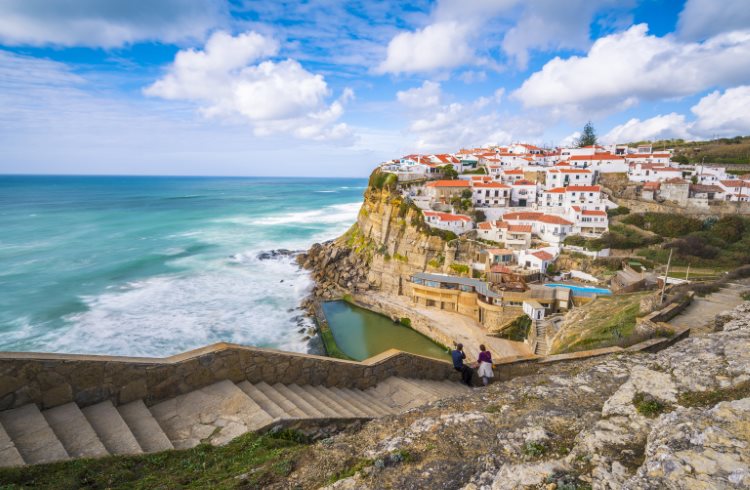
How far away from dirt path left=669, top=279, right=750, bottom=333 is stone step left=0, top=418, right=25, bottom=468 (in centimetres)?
1468

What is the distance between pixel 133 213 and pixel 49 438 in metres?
87.1

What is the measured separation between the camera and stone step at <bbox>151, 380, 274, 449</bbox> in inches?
209

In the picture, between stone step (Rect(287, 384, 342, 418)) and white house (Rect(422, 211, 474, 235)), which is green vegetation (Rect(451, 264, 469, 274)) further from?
stone step (Rect(287, 384, 342, 418))

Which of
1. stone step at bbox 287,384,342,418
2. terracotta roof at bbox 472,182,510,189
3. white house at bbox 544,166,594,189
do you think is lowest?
stone step at bbox 287,384,342,418

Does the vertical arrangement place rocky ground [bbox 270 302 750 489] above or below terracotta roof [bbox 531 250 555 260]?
above

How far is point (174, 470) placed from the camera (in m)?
4.41

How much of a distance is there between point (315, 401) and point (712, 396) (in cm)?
588

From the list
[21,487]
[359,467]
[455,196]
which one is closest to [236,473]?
[359,467]

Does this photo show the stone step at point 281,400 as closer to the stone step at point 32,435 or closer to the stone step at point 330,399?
the stone step at point 330,399

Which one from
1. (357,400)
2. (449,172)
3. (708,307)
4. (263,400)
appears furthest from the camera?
(449,172)

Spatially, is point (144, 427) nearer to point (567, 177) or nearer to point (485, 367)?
point (485, 367)

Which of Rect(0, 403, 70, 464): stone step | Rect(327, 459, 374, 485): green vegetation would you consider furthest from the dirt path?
Rect(0, 403, 70, 464): stone step

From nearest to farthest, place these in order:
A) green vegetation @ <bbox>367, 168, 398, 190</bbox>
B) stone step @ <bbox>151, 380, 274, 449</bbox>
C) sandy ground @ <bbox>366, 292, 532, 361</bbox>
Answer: stone step @ <bbox>151, 380, 274, 449</bbox>, sandy ground @ <bbox>366, 292, 532, 361</bbox>, green vegetation @ <bbox>367, 168, 398, 190</bbox>

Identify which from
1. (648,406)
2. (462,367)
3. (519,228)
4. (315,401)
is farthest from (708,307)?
(519,228)
